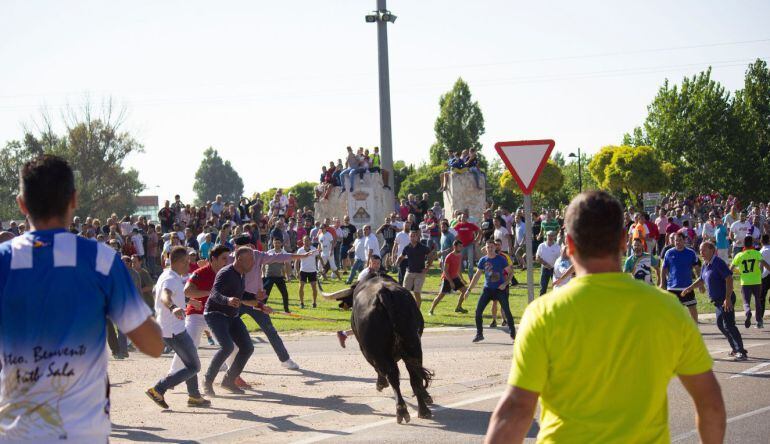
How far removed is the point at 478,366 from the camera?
12836 millimetres

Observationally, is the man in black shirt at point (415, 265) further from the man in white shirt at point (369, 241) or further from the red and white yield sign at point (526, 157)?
the red and white yield sign at point (526, 157)

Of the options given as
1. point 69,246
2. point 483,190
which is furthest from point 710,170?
point 69,246

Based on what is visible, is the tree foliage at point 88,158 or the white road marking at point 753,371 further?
the tree foliage at point 88,158

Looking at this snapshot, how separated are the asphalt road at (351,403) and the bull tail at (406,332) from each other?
1.79 ft

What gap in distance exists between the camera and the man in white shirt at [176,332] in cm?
1016

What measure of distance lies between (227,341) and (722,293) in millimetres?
6961

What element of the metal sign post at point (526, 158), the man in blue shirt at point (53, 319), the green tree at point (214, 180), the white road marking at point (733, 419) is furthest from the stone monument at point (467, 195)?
the green tree at point (214, 180)

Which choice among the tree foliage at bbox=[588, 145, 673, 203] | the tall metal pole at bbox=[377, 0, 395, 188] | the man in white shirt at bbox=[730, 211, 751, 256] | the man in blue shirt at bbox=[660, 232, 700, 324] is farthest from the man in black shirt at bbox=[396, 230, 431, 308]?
the tree foliage at bbox=[588, 145, 673, 203]

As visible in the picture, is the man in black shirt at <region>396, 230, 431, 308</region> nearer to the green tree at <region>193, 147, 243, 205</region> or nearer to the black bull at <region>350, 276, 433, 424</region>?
the black bull at <region>350, 276, 433, 424</region>

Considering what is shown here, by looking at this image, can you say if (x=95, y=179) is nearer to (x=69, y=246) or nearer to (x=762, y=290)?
(x=762, y=290)

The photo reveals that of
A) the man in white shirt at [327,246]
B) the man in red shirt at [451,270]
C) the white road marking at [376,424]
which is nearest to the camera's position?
the white road marking at [376,424]

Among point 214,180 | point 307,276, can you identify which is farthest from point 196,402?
point 214,180

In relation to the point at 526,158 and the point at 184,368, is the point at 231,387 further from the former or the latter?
the point at 526,158

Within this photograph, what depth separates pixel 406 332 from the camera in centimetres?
951
